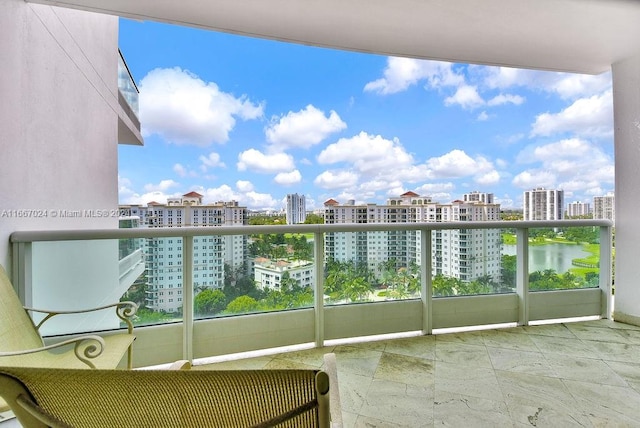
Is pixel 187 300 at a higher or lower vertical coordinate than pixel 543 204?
lower

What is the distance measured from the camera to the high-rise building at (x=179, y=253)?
2.43 meters

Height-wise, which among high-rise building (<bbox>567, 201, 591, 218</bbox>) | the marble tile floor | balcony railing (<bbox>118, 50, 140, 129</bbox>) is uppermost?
balcony railing (<bbox>118, 50, 140, 129</bbox>)

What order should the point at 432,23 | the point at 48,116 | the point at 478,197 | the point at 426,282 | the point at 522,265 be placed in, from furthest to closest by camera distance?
the point at 478,197, the point at 522,265, the point at 426,282, the point at 432,23, the point at 48,116

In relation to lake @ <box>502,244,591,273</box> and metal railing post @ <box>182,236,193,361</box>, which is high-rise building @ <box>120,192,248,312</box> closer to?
metal railing post @ <box>182,236,193,361</box>

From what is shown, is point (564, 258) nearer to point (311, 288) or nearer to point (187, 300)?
point (311, 288)

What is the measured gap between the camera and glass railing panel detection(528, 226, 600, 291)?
3371 mm

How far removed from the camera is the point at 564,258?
345 centimetres

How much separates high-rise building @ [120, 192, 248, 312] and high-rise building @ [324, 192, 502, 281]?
912mm

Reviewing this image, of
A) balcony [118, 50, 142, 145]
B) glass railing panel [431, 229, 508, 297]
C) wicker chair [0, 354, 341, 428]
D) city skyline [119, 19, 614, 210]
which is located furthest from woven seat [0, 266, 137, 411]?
balcony [118, 50, 142, 145]

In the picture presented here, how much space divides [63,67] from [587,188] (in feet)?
19.2

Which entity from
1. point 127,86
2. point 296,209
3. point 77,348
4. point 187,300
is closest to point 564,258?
point 296,209

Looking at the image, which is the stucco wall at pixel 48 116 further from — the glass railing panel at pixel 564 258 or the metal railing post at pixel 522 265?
the glass railing panel at pixel 564 258

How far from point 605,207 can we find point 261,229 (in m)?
3.98

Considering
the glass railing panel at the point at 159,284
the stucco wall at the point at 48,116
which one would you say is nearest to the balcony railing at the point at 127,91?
the stucco wall at the point at 48,116
